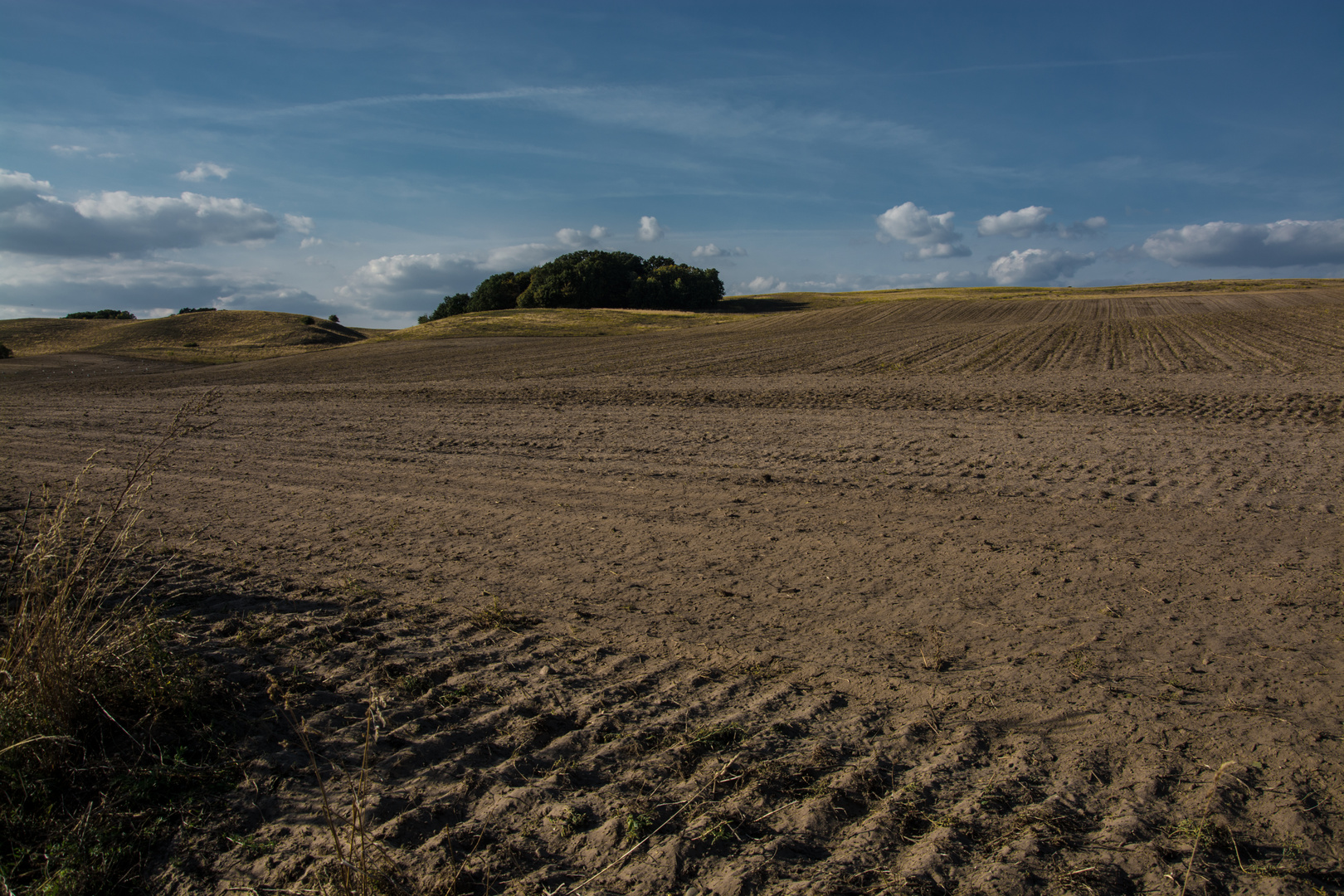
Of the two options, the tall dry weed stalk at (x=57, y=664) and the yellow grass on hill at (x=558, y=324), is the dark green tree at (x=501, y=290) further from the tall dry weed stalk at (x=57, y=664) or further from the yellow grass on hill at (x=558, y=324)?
the tall dry weed stalk at (x=57, y=664)

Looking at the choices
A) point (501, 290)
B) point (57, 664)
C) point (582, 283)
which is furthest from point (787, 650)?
point (501, 290)

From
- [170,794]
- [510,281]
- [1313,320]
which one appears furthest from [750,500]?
[510,281]

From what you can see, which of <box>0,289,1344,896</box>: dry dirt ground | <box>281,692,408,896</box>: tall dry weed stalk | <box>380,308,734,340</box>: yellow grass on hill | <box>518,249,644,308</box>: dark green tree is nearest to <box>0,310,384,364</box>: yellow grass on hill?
<box>380,308,734,340</box>: yellow grass on hill

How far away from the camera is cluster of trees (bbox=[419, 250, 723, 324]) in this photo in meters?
72.9

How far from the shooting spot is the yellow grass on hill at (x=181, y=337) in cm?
4209

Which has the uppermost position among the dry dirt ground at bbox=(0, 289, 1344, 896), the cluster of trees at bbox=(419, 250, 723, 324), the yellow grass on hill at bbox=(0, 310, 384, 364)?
the cluster of trees at bbox=(419, 250, 723, 324)

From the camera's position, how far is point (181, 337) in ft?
162

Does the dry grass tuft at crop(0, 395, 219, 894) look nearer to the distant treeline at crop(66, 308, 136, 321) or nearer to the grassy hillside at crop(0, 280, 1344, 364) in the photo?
the grassy hillside at crop(0, 280, 1344, 364)

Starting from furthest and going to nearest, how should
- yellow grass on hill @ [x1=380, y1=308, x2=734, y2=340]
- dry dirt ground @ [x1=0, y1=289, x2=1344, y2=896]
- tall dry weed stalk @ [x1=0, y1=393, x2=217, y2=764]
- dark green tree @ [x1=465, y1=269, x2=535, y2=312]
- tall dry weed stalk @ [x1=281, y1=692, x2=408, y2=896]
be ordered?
dark green tree @ [x1=465, y1=269, x2=535, y2=312], yellow grass on hill @ [x1=380, y1=308, x2=734, y2=340], tall dry weed stalk @ [x1=0, y1=393, x2=217, y2=764], dry dirt ground @ [x1=0, y1=289, x2=1344, y2=896], tall dry weed stalk @ [x1=281, y1=692, x2=408, y2=896]

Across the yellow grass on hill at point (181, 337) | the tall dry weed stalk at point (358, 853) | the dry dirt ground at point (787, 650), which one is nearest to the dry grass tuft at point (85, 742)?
the dry dirt ground at point (787, 650)

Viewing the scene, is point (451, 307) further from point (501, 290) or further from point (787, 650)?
point (787, 650)

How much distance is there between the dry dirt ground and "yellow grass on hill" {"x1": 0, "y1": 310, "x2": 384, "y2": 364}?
116 ft

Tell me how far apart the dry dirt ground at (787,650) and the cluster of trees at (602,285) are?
63.3 meters

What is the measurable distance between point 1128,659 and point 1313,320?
40.1 metres
